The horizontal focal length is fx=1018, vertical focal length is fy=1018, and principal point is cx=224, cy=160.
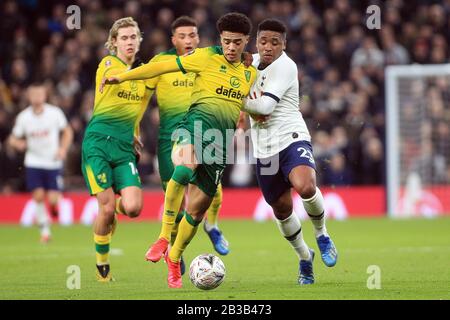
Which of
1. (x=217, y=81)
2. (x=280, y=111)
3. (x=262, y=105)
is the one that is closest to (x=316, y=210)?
(x=280, y=111)

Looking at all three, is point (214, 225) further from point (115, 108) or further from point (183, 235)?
point (183, 235)

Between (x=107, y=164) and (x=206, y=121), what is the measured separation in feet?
4.61

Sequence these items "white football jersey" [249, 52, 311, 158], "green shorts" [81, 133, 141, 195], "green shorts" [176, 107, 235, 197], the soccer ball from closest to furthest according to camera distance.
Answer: the soccer ball, "green shorts" [176, 107, 235, 197], "white football jersey" [249, 52, 311, 158], "green shorts" [81, 133, 141, 195]

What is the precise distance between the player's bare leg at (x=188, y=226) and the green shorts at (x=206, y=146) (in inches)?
2.9

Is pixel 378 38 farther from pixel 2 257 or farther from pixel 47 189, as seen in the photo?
pixel 2 257

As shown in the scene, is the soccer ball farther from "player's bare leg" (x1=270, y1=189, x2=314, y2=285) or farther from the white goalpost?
the white goalpost

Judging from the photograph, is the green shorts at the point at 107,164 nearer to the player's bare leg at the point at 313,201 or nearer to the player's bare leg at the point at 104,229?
the player's bare leg at the point at 104,229

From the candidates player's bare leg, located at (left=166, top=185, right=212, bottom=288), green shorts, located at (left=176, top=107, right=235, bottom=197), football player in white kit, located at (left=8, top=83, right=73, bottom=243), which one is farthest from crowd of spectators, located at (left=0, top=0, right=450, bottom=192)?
player's bare leg, located at (left=166, top=185, right=212, bottom=288)

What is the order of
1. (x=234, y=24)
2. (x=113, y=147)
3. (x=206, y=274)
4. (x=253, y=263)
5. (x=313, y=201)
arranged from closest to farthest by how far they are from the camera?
(x=206, y=274)
(x=234, y=24)
(x=313, y=201)
(x=113, y=147)
(x=253, y=263)

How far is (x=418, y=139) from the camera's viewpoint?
70.8ft

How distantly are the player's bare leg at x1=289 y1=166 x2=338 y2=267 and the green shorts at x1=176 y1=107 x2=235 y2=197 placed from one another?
0.72 meters

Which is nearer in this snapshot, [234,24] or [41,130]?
[234,24]

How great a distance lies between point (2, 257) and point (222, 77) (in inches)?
215

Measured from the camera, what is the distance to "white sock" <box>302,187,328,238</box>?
9.78m
